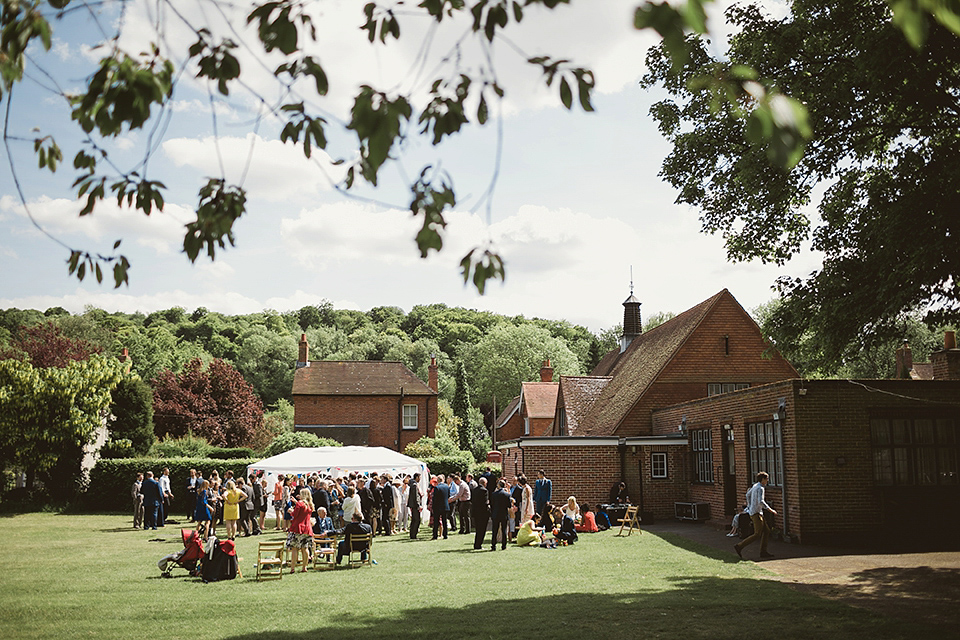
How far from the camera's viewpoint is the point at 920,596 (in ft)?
36.0

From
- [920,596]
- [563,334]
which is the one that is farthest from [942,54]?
[563,334]

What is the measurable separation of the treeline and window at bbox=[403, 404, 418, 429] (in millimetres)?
17277

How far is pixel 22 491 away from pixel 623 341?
3072 centimetres

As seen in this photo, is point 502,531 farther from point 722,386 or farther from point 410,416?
point 410,416

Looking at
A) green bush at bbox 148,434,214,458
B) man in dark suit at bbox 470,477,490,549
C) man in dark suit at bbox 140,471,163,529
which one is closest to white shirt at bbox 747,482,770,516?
man in dark suit at bbox 470,477,490,549

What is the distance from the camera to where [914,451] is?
18266 millimetres

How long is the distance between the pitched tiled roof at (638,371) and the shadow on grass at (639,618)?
59.9 ft

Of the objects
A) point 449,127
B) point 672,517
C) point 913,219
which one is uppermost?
point 913,219

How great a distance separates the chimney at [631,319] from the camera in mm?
44219

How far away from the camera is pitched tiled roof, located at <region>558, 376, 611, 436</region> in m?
34.8

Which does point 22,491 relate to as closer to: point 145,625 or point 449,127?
point 145,625

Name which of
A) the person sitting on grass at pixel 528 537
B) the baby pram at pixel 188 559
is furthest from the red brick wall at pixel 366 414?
the baby pram at pixel 188 559

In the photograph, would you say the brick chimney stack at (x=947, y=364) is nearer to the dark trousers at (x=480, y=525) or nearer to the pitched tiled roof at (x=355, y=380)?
the dark trousers at (x=480, y=525)

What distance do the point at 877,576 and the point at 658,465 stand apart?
45.7 feet
